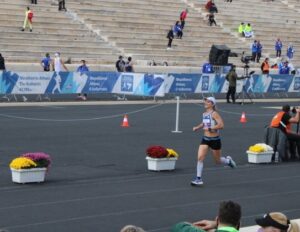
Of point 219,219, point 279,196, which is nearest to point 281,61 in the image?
point 279,196

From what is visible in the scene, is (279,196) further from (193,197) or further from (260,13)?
(260,13)

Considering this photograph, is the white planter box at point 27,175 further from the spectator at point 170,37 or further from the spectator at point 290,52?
the spectator at point 290,52

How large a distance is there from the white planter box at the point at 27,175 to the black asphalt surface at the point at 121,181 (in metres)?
0.14

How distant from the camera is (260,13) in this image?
193 ft

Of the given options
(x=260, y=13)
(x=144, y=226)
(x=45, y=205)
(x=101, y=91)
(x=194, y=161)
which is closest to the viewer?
(x=144, y=226)

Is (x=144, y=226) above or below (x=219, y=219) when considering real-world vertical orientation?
below

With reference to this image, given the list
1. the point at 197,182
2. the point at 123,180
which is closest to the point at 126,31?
the point at 123,180

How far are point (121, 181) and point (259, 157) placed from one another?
13.6ft

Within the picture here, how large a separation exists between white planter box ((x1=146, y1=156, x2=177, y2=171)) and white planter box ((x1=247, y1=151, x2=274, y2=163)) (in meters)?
2.35

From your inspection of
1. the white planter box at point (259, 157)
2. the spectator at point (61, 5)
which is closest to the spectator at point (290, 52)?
the spectator at point (61, 5)

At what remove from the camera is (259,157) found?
1702 centimetres

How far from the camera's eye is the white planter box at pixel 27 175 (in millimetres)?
13233

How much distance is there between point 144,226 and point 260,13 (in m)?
49.8

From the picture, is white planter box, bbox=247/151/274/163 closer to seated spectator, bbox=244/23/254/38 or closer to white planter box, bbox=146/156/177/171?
white planter box, bbox=146/156/177/171
